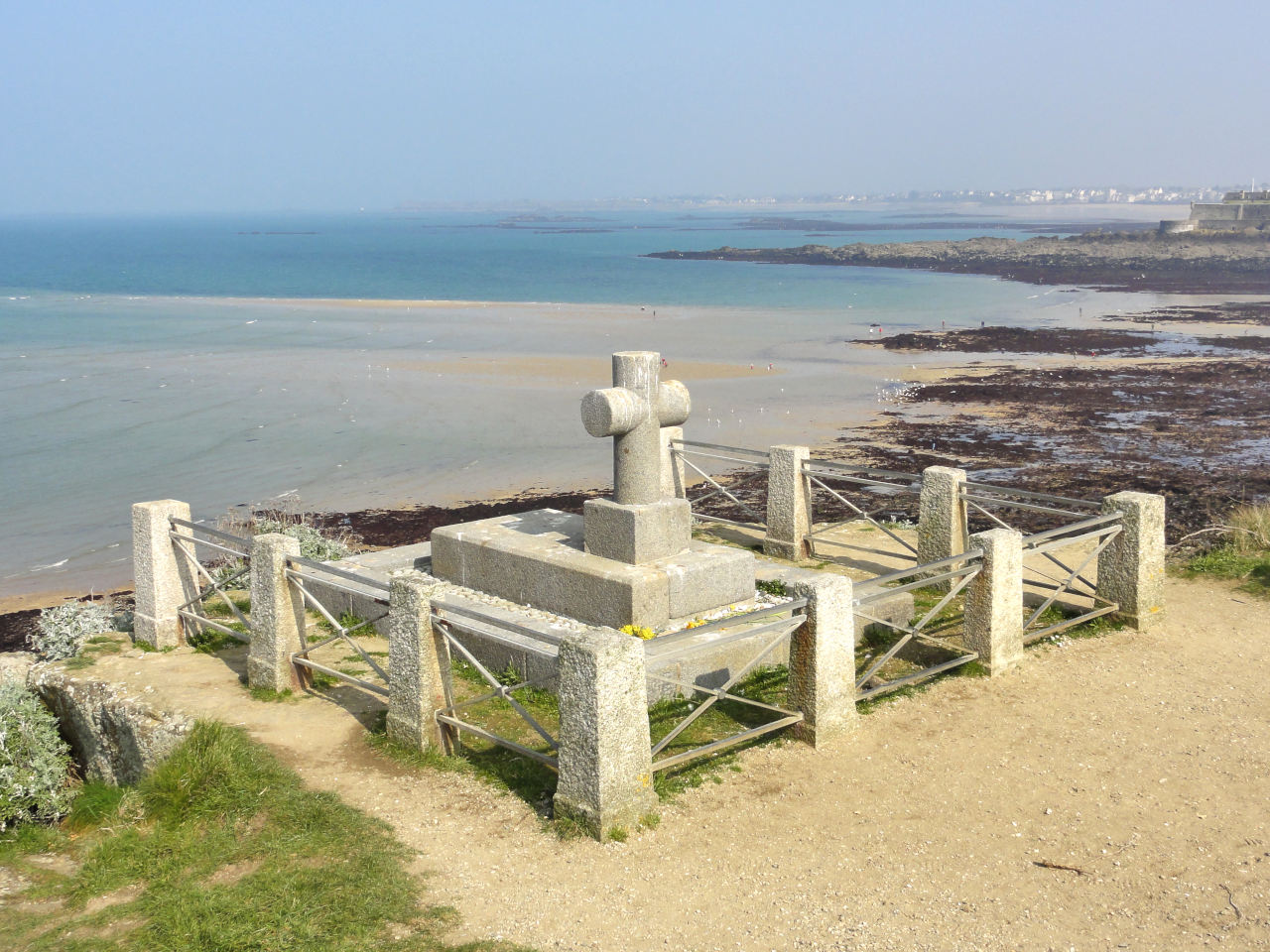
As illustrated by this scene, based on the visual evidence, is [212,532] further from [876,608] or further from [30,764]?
[876,608]

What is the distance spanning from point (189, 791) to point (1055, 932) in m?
5.44

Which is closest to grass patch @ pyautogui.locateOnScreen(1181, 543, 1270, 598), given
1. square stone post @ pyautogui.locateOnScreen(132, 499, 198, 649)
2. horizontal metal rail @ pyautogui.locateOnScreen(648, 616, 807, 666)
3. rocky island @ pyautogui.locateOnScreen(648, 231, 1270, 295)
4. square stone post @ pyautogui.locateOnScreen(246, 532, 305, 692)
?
horizontal metal rail @ pyautogui.locateOnScreen(648, 616, 807, 666)

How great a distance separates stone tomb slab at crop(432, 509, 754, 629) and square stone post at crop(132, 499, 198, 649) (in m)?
2.49

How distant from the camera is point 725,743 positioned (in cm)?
761

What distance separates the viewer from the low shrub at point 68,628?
1130 centimetres

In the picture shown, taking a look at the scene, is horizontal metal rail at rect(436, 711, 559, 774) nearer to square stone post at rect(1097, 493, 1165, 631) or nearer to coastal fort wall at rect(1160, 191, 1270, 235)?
square stone post at rect(1097, 493, 1165, 631)

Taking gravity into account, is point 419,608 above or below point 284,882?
A: above

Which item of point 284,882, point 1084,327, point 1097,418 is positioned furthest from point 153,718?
point 1084,327

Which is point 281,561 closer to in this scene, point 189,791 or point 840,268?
point 189,791

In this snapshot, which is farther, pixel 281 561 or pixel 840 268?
pixel 840 268

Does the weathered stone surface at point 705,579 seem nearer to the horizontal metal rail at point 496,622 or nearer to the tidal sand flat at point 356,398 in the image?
the horizontal metal rail at point 496,622

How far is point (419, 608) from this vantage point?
794cm

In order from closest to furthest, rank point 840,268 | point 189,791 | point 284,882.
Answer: point 284,882, point 189,791, point 840,268

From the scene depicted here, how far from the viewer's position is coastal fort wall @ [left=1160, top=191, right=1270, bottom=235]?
9012cm
